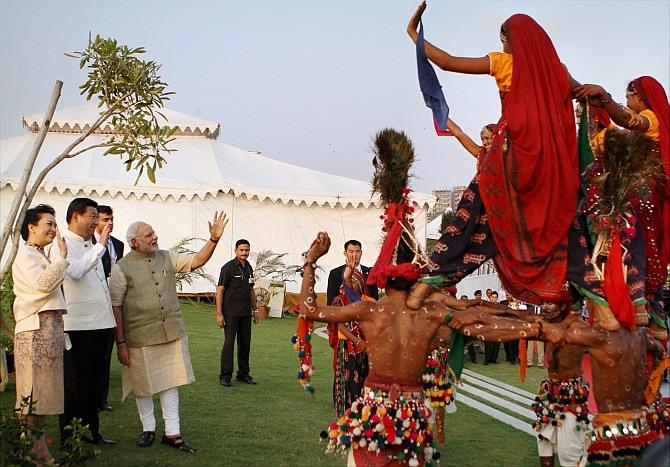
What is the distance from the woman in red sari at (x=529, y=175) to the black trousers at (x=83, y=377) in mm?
3047

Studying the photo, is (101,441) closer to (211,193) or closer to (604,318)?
(604,318)

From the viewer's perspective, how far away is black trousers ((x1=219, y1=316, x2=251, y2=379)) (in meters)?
9.47

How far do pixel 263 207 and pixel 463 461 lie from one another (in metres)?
16.4

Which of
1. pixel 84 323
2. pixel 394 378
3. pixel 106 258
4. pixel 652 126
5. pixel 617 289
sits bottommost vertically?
pixel 394 378

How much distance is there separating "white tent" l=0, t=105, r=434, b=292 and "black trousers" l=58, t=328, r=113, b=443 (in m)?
14.1


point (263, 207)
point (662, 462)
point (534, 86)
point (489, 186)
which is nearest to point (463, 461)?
point (489, 186)

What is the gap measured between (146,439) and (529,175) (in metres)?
3.83

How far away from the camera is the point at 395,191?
4.89 meters

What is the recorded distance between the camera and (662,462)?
196 centimetres

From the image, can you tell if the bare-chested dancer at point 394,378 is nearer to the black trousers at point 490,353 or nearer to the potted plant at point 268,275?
the black trousers at point 490,353

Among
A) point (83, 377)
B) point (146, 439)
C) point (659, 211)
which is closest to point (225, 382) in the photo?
point (146, 439)

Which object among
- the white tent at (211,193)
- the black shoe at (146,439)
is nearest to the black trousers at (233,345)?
the black shoe at (146,439)

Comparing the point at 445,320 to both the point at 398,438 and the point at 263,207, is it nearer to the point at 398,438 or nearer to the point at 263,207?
the point at 398,438

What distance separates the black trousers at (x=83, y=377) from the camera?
5977mm
